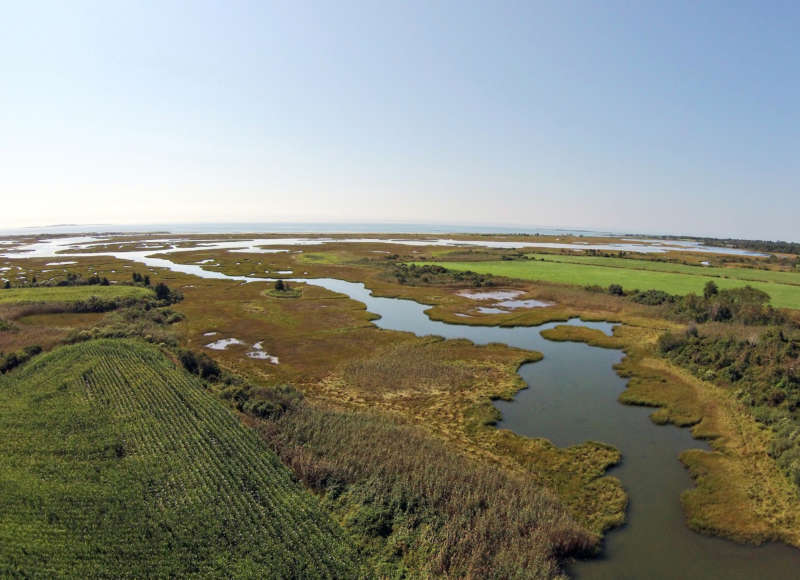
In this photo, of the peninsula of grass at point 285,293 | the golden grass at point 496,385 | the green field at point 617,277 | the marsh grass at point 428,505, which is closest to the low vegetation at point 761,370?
the golden grass at point 496,385

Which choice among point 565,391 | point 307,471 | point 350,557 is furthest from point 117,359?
point 565,391

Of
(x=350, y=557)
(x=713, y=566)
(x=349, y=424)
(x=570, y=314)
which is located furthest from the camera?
(x=570, y=314)

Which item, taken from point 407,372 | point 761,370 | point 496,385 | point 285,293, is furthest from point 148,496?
point 285,293

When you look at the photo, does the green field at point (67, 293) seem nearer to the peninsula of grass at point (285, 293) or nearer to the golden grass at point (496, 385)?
the golden grass at point (496, 385)

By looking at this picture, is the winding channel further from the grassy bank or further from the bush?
the bush

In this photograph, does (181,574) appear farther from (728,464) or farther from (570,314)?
(570,314)

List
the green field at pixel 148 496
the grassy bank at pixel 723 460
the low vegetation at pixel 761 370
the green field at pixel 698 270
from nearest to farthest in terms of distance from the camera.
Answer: the green field at pixel 148 496, the grassy bank at pixel 723 460, the low vegetation at pixel 761 370, the green field at pixel 698 270
